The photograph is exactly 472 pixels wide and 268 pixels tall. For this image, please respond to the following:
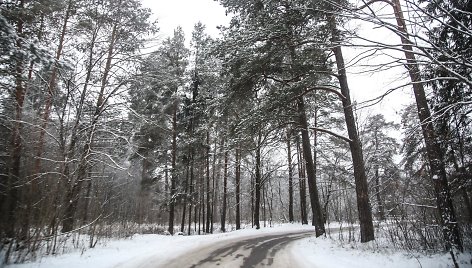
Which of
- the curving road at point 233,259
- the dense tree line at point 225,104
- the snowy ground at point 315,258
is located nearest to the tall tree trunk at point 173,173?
the dense tree line at point 225,104

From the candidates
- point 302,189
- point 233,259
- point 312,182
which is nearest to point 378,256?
point 233,259

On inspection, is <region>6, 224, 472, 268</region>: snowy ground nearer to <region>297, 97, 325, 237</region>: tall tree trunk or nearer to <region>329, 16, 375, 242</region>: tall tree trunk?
<region>329, 16, 375, 242</region>: tall tree trunk

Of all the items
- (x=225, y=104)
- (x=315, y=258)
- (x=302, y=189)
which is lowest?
(x=315, y=258)

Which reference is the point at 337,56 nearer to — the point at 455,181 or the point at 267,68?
the point at 267,68

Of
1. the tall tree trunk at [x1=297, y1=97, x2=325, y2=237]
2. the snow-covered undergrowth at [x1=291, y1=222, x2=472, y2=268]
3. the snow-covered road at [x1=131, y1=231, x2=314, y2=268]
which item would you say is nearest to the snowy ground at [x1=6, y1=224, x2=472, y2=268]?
the snow-covered undergrowth at [x1=291, y1=222, x2=472, y2=268]

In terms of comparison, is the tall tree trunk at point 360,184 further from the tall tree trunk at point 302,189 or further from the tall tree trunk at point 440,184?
the tall tree trunk at point 302,189

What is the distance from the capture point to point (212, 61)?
2169 centimetres

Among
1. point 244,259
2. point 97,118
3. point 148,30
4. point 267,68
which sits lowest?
point 244,259

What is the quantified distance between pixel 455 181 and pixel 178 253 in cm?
801

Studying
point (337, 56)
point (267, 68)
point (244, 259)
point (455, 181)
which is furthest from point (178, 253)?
point (337, 56)

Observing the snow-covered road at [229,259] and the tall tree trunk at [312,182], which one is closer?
the snow-covered road at [229,259]

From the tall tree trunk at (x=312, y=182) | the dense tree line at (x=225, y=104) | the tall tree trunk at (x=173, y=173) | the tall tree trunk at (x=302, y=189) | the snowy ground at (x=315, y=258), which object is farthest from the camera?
the tall tree trunk at (x=302, y=189)

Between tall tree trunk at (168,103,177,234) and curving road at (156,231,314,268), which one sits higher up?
tall tree trunk at (168,103,177,234)

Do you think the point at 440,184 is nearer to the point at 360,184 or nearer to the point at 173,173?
the point at 360,184
